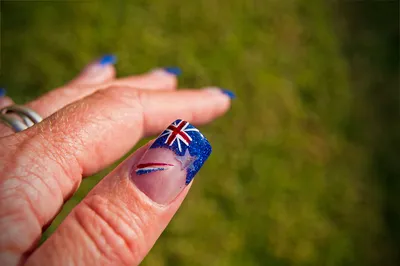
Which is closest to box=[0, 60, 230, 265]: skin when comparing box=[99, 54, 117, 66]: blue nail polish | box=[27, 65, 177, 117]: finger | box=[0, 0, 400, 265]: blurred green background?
box=[27, 65, 177, 117]: finger

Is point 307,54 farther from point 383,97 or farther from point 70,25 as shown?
point 70,25

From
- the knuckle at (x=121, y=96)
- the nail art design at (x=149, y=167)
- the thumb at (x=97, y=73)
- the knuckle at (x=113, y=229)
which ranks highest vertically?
the thumb at (x=97, y=73)

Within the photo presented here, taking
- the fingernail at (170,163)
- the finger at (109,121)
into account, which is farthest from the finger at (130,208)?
the finger at (109,121)

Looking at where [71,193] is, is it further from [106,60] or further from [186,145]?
[106,60]

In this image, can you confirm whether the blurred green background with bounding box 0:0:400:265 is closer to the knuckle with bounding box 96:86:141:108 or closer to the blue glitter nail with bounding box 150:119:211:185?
the knuckle with bounding box 96:86:141:108

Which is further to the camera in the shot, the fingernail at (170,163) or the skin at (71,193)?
the fingernail at (170,163)

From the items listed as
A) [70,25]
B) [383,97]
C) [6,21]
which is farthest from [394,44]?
[6,21]

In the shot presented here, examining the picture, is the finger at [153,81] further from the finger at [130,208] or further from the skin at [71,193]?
the finger at [130,208]
